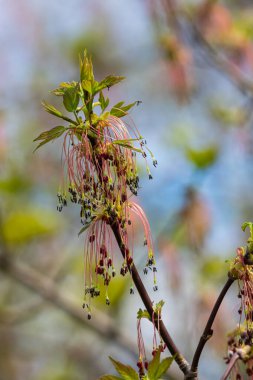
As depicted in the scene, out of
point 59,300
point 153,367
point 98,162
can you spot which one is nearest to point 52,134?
point 98,162

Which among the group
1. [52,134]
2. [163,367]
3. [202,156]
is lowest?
[163,367]

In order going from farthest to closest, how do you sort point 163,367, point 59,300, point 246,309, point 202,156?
point 59,300 < point 202,156 < point 246,309 < point 163,367

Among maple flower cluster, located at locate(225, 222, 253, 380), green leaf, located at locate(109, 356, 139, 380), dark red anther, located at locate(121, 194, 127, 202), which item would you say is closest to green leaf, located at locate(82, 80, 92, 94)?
dark red anther, located at locate(121, 194, 127, 202)

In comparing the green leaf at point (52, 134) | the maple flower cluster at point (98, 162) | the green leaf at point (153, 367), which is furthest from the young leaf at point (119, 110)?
the green leaf at point (153, 367)

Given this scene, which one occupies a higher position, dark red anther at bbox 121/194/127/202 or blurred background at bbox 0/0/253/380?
blurred background at bbox 0/0/253/380

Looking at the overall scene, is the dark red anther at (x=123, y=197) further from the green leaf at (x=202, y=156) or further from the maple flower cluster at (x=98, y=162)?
the green leaf at (x=202, y=156)

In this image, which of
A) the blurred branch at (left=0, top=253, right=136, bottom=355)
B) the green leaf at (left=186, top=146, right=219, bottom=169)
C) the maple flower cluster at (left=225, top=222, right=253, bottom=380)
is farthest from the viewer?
the blurred branch at (left=0, top=253, right=136, bottom=355)

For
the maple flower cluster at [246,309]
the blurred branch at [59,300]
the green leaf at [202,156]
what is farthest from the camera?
the blurred branch at [59,300]

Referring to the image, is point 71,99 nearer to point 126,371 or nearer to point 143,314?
point 143,314

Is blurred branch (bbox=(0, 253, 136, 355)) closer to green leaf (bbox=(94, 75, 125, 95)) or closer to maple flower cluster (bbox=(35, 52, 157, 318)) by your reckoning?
maple flower cluster (bbox=(35, 52, 157, 318))
